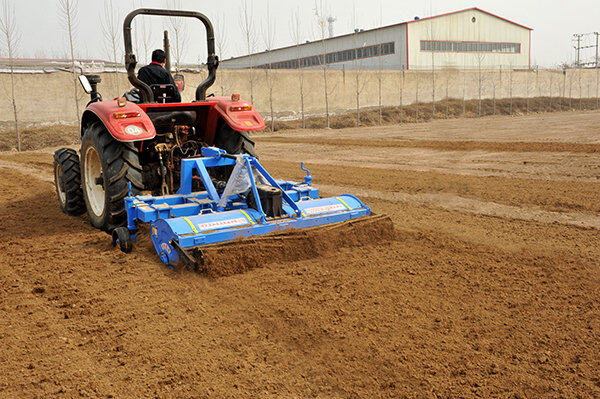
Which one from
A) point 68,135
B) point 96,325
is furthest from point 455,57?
point 96,325

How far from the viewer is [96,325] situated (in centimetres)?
316

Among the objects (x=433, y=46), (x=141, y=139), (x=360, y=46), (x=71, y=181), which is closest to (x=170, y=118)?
(x=141, y=139)

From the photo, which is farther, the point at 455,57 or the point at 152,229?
the point at 455,57

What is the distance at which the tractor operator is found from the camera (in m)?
5.35

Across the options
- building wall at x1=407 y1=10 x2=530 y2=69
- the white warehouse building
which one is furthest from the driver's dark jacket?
building wall at x1=407 y1=10 x2=530 y2=69

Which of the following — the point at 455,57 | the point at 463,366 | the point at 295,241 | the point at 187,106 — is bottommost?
the point at 463,366

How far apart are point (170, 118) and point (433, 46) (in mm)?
36787

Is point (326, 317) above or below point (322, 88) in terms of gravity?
below

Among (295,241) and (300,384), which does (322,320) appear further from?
(295,241)

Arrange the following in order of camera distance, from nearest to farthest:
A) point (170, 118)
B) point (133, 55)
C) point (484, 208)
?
point (133, 55) → point (170, 118) → point (484, 208)

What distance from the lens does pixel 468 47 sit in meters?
41.7

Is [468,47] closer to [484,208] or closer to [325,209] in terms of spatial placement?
[484,208]

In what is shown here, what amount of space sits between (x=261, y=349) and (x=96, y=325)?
1.07 metres

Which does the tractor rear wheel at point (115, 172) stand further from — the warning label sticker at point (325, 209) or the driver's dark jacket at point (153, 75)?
the warning label sticker at point (325, 209)
